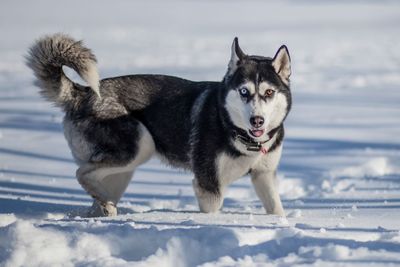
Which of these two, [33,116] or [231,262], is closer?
[231,262]

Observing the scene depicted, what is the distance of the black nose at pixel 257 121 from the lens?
4.84 metres

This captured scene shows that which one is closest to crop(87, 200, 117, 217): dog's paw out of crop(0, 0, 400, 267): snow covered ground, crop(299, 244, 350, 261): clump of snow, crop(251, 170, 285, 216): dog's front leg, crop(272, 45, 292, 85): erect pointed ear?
crop(0, 0, 400, 267): snow covered ground

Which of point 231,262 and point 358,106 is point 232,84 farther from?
point 358,106

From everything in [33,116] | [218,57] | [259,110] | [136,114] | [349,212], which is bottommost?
[218,57]

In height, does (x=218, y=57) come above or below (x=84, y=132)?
below

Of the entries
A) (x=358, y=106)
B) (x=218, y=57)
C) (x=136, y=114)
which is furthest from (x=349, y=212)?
(x=218, y=57)

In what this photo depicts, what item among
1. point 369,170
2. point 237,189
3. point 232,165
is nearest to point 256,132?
point 232,165

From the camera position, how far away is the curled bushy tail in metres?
5.44

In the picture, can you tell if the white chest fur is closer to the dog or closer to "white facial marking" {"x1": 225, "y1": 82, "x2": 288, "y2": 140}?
the dog

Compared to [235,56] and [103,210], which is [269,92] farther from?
[103,210]

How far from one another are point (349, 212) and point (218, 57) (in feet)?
53.4

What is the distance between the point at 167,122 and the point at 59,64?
96 cm

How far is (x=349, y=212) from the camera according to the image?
5.36 m

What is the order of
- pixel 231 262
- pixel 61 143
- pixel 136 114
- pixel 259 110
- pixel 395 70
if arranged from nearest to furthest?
pixel 231 262, pixel 259 110, pixel 136 114, pixel 61 143, pixel 395 70
